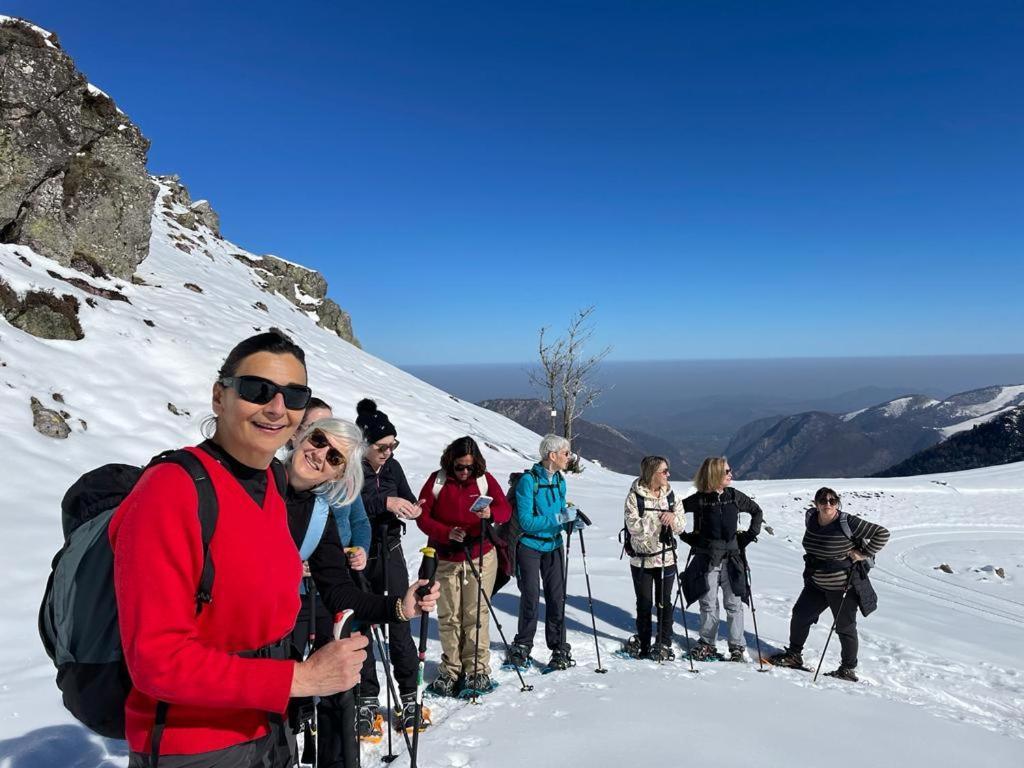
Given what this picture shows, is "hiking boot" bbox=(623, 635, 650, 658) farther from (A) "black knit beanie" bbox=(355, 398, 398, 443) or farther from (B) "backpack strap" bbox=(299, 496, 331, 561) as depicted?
(B) "backpack strap" bbox=(299, 496, 331, 561)

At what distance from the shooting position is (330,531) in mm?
3391

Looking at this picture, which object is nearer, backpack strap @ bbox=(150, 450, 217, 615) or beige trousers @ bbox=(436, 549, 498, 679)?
backpack strap @ bbox=(150, 450, 217, 615)

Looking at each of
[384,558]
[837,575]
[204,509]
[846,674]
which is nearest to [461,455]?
[384,558]

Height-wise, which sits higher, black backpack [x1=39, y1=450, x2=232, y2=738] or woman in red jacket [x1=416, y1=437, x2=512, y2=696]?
black backpack [x1=39, y1=450, x2=232, y2=738]

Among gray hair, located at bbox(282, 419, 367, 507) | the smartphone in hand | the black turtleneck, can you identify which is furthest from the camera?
the smartphone in hand

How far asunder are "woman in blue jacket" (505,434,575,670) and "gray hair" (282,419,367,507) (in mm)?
2915

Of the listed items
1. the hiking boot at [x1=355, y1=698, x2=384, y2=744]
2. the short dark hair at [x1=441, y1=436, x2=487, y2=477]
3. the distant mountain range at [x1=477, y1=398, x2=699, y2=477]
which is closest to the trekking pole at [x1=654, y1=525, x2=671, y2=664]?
the short dark hair at [x1=441, y1=436, x2=487, y2=477]

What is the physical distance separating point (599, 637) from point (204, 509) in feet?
21.5

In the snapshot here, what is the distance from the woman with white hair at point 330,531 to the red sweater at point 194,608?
127cm

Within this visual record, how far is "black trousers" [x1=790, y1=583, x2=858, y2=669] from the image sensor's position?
634 cm

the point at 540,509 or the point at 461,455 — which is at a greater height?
the point at 461,455

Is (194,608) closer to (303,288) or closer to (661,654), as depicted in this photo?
(661,654)

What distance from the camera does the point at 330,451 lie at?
3285 mm

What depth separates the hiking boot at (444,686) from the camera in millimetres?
5359
